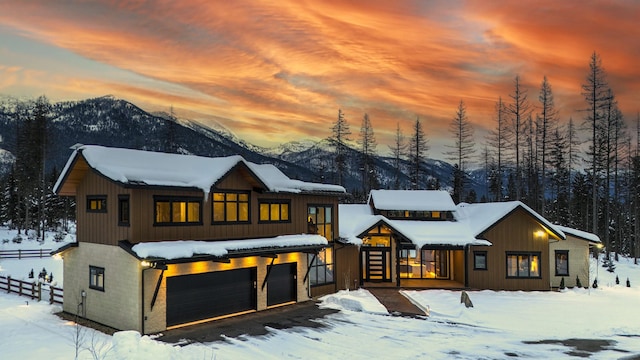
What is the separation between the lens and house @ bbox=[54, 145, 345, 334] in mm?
14883

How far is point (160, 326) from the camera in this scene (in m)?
15.2

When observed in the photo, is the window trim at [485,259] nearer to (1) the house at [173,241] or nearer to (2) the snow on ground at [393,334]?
(2) the snow on ground at [393,334]

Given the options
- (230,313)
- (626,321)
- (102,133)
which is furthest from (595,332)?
(102,133)

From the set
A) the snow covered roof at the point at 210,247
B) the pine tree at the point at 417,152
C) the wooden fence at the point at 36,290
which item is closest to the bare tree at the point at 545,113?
the pine tree at the point at 417,152

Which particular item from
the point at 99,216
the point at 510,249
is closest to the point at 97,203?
the point at 99,216

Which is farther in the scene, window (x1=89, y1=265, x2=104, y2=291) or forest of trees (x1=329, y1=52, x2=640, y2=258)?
forest of trees (x1=329, y1=52, x2=640, y2=258)

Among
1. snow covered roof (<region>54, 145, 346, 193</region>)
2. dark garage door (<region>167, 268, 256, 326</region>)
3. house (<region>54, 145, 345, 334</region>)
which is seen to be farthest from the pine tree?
dark garage door (<region>167, 268, 256, 326</region>)

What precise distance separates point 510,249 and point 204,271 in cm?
1863

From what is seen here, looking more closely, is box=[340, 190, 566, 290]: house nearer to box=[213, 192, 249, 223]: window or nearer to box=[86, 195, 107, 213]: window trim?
box=[213, 192, 249, 223]: window

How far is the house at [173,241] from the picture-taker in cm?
1488

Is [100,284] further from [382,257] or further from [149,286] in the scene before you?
[382,257]

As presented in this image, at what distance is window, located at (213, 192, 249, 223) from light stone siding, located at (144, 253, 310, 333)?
5.94 feet

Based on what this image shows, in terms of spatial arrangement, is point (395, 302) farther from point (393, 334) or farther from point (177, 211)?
point (177, 211)

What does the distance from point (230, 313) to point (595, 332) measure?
1470 centimetres
